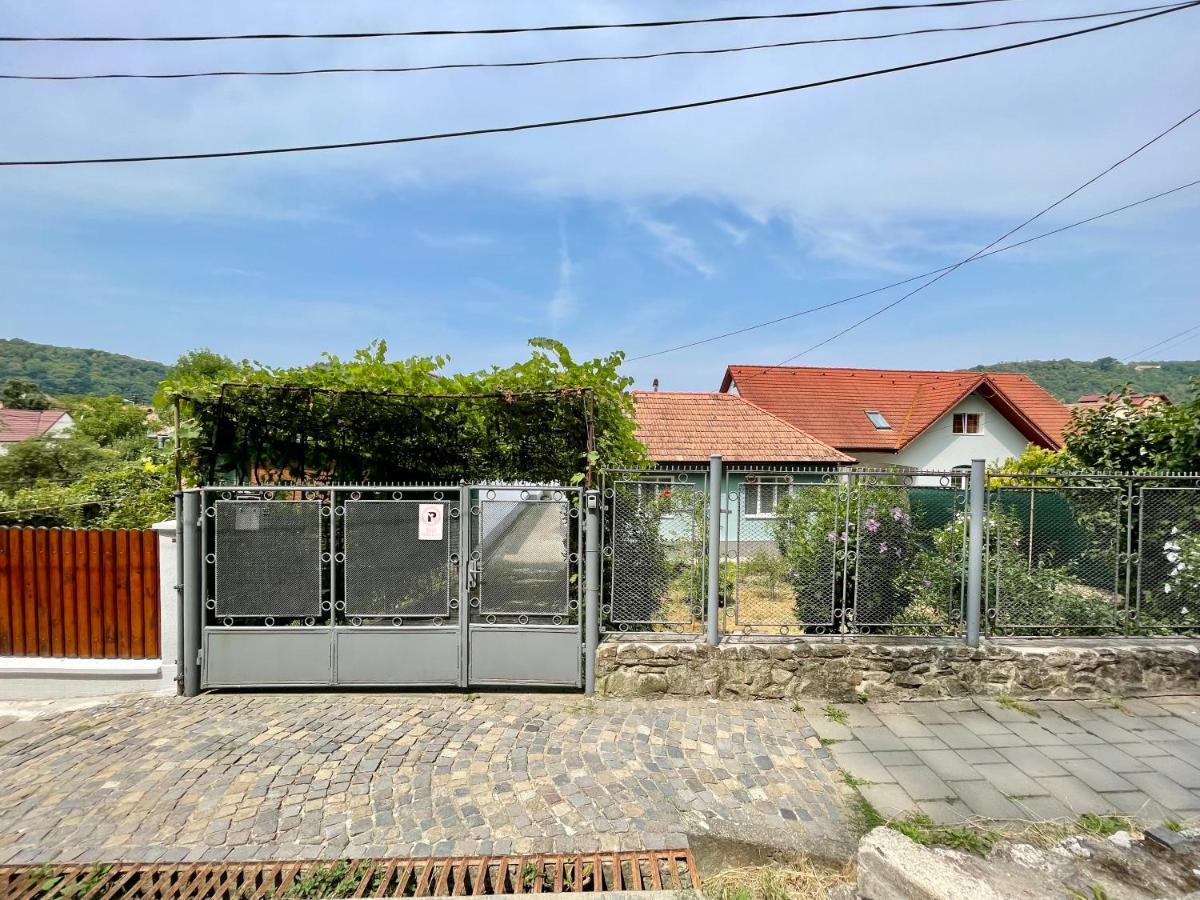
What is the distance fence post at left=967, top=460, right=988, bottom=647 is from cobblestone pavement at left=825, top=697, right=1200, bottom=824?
0.64m

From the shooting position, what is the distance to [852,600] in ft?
17.6

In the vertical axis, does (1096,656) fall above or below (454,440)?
below

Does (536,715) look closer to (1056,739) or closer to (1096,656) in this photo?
(1056,739)

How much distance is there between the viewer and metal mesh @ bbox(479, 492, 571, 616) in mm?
5129

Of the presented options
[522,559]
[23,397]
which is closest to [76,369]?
[23,397]

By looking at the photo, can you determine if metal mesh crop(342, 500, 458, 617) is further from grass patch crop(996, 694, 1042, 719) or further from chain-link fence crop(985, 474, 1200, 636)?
chain-link fence crop(985, 474, 1200, 636)

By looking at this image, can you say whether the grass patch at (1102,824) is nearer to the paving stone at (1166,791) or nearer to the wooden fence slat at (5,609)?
the paving stone at (1166,791)

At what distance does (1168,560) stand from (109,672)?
30.9ft

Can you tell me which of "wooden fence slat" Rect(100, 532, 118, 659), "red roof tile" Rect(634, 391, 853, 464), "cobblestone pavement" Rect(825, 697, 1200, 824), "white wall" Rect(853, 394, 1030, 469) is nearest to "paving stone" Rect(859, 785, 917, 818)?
"cobblestone pavement" Rect(825, 697, 1200, 824)

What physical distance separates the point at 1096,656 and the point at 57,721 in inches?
336

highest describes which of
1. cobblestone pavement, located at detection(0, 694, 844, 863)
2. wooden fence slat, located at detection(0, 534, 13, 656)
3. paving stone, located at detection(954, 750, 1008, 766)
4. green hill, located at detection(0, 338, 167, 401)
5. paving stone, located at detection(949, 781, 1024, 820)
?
green hill, located at detection(0, 338, 167, 401)

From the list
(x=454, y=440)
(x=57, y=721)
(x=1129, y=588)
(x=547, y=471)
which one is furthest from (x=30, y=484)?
(x=1129, y=588)

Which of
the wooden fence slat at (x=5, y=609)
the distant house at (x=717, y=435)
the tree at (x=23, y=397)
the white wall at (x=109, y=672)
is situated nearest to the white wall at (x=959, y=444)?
the distant house at (x=717, y=435)

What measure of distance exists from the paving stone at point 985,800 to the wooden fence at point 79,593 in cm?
629
